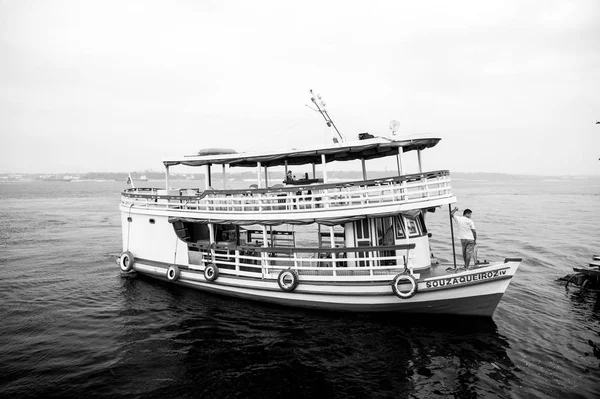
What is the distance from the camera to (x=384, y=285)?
10.9 metres

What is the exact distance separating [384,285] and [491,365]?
139 inches

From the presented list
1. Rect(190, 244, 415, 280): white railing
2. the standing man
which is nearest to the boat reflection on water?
Rect(190, 244, 415, 280): white railing

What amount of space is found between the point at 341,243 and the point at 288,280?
381 cm

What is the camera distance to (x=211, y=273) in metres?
13.4

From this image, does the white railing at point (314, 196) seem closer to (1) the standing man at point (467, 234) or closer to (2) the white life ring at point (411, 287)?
(1) the standing man at point (467, 234)

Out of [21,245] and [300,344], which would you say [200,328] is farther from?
[21,245]

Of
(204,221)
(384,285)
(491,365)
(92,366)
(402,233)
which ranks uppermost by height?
(204,221)

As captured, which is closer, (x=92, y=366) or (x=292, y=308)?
(x=92, y=366)

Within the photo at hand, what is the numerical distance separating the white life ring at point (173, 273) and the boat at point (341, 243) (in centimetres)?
4

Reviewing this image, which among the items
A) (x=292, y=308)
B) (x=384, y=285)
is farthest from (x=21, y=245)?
(x=384, y=285)

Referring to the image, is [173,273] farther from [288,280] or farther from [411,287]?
[411,287]

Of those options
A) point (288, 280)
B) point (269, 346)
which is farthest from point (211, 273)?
point (269, 346)

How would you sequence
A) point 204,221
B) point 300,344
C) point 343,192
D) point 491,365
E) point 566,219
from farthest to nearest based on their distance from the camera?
point 566,219 → point 204,221 → point 343,192 → point 300,344 → point 491,365

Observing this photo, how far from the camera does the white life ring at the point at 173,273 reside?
46.5 feet
